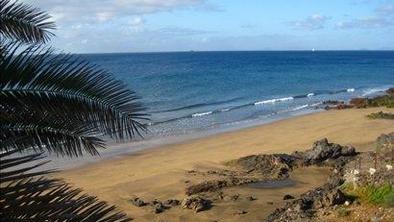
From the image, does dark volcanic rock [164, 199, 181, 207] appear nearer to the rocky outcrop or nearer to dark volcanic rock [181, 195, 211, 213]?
dark volcanic rock [181, 195, 211, 213]

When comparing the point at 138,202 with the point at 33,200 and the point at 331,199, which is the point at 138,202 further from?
the point at 33,200

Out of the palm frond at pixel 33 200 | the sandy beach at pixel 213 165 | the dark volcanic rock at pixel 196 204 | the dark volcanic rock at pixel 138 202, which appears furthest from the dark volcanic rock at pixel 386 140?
the palm frond at pixel 33 200

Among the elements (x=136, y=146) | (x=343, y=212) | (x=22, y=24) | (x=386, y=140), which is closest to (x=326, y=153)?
(x=386, y=140)

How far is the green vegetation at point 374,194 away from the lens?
8648mm

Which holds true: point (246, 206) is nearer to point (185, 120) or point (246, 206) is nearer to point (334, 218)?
point (334, 218)

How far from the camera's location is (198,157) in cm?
1862

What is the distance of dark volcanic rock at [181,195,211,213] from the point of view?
1141cm

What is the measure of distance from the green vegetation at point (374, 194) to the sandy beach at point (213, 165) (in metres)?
1.96

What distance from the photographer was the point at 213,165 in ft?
55.6

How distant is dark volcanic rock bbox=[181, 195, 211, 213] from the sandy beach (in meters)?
0.12

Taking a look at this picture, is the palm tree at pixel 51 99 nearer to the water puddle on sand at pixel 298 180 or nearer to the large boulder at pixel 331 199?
the large boulder at pixel 331 199

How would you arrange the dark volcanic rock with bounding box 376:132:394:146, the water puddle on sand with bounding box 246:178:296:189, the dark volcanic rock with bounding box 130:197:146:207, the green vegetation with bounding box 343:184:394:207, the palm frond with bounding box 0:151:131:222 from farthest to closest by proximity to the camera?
the water puddle on sand with bounding box 246:178:296:189 → the dark volcanic rock with bounding box 376:132:394:146 → the dark volcanic rock with bounding box 130:197:146:207 → the green vegetation with bounding box 343:184:394:207 → the palm frond with bounding box 0:151:131:222

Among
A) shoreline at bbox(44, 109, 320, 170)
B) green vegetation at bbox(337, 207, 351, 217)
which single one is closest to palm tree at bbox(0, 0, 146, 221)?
green vegetation at bbox(337, 207, 351, 217)

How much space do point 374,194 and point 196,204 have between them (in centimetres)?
361
